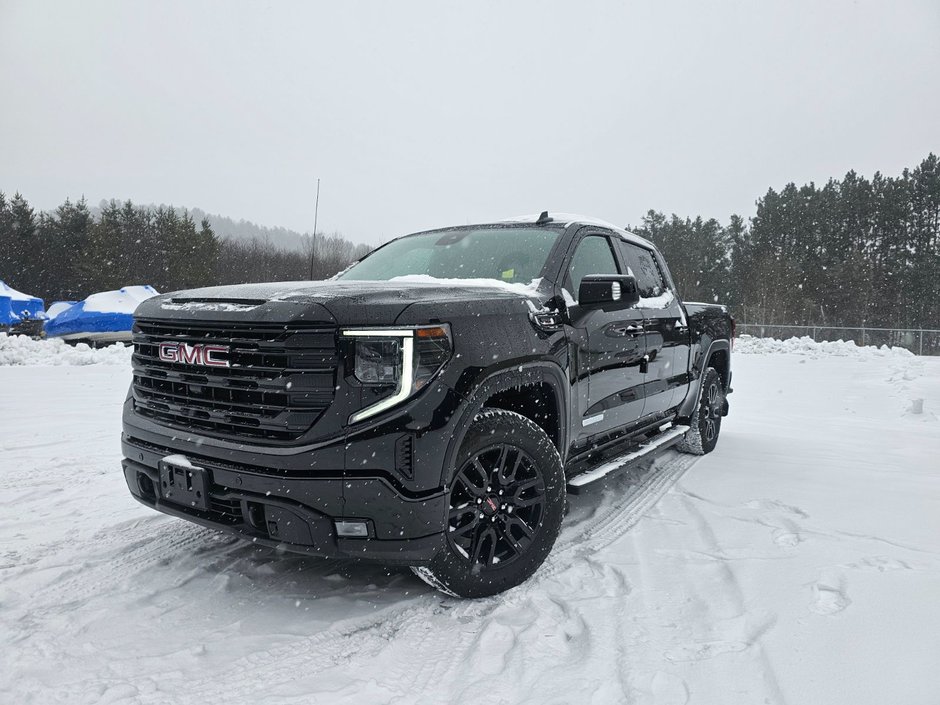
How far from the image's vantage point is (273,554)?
3.24 meters

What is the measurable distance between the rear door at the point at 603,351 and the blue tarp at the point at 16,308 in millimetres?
30488

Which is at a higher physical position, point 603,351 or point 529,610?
point 603,351

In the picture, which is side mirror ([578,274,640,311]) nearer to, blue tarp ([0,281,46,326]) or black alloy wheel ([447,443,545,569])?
black alloy wheel ([447,443,545,569])

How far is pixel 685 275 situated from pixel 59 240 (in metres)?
50.7

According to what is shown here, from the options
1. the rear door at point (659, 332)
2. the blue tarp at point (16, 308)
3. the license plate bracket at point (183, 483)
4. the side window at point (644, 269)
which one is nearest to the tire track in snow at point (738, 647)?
the rear door at point (659, 332)

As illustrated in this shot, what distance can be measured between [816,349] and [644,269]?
19.9 m

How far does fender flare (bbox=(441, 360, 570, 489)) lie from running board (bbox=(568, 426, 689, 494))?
0.65ft

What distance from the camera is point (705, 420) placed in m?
5.86

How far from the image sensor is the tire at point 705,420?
5.75 metres

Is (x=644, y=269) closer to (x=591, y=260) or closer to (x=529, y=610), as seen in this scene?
(x=591, y=260)

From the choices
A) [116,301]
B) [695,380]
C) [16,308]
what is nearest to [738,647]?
[695,380]

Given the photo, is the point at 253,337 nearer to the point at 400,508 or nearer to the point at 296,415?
the point at 296,415

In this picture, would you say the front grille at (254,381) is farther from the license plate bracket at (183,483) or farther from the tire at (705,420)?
the tire at (705,420)

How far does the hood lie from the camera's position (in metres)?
2.42
